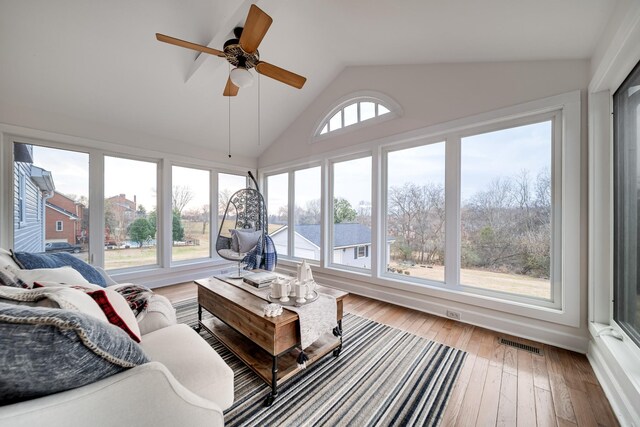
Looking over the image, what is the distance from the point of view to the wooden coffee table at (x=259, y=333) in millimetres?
1528

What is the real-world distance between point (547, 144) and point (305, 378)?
115 inches

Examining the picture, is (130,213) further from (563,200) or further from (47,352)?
(563,200)

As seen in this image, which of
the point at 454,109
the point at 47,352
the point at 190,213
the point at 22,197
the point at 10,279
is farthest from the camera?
the point at 190,213

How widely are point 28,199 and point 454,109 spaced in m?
5.18

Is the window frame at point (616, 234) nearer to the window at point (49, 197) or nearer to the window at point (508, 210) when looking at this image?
the window at point (508, 210)

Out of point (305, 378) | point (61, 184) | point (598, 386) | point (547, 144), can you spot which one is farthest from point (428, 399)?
point (61, 184)

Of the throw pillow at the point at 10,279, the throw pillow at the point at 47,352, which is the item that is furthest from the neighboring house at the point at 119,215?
the throw pillow at the point at 47,352

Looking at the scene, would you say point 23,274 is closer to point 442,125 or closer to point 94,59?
point 94,59

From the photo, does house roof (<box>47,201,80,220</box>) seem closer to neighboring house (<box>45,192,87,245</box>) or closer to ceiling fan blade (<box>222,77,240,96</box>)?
neighboring house (<box>45,192,87,245</box>)

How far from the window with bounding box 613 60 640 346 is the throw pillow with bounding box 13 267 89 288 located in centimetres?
360

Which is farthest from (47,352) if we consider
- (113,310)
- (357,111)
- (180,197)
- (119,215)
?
(180,197)

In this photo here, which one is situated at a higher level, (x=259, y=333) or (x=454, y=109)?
(x=454, y=109)

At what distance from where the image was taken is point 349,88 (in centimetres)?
361

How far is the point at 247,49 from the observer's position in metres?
2.04
